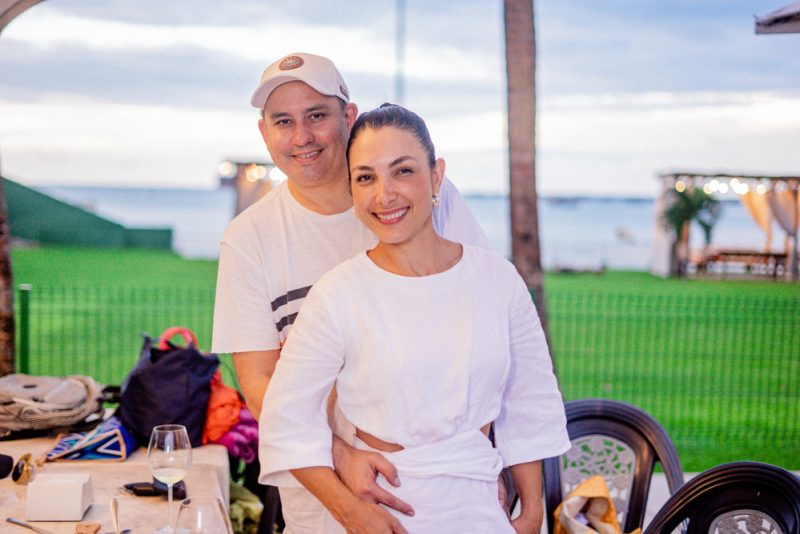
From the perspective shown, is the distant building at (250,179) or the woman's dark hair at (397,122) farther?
the distant building at (250,179)

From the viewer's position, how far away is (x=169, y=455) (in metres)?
2.70

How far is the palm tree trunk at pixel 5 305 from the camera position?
532 cm

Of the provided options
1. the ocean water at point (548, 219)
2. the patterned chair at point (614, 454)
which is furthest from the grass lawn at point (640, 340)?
the ocean water at point (548, 219)

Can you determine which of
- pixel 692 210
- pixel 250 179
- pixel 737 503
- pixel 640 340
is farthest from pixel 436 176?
pixel 692 210

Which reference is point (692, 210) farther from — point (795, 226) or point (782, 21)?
point (782, 21)

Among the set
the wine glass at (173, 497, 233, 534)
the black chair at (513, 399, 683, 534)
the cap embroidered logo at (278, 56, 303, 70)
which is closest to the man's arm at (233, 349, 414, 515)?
the wine glass at (173, 497, 233, 534)

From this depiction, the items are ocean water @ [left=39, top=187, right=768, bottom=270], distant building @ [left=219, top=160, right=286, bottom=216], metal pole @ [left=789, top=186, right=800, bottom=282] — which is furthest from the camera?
ocean water @ [left=39, top=187, right=768, bottom=270]

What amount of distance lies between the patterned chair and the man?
1.36m

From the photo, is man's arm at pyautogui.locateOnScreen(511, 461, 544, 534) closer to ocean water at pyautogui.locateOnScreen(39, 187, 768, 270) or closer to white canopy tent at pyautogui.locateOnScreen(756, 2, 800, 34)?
white canopy tent at pyautogui.locateOnScreen(756, 2, 800, 34)

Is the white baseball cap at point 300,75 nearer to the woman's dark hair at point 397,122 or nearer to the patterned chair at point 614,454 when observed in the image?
the woman's dark hair at point 397,122

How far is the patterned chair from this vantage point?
3.57m

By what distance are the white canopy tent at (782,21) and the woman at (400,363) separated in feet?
12.6

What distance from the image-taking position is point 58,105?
4088 centimetres

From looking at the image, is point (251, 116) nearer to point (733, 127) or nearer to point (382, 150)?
point (733, 127)
